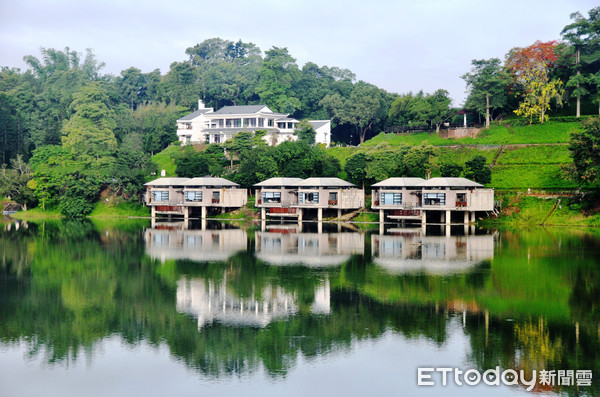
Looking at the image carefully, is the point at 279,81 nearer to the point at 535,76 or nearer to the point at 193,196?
the point at 193,196

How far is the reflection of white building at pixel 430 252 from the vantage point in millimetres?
35312

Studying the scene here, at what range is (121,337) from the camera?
22781 mm

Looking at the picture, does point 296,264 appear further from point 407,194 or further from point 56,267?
point 407,194

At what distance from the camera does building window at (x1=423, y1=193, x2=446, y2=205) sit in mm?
56309

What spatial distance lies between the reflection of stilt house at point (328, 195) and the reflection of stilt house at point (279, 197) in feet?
4.04

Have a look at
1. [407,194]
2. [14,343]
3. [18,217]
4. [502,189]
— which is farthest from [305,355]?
[18,217]

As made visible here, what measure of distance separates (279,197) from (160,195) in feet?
43.6

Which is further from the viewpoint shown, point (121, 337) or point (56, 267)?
point (56, 267)

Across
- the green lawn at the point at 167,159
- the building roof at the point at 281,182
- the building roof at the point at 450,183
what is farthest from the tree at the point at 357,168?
the green lawn at the point at 167,159

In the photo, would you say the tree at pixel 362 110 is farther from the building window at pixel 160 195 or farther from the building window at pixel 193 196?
the building window at pixel 160 195

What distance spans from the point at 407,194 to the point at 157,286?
32.6 meters

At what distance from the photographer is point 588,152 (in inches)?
2068

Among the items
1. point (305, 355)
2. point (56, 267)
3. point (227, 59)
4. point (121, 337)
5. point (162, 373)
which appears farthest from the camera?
point (227, 59)

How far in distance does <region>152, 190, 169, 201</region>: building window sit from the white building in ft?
54.9
